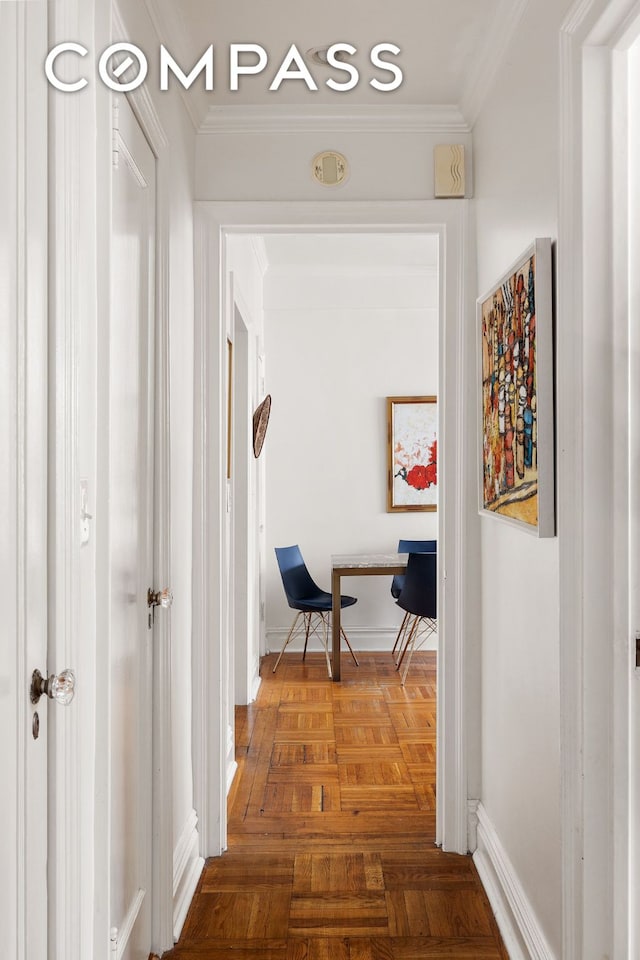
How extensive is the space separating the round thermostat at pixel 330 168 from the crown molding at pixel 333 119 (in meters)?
0.09

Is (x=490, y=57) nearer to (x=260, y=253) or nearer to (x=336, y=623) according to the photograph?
(x=260, y=253)

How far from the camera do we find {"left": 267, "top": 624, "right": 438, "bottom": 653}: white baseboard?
17.9 ft

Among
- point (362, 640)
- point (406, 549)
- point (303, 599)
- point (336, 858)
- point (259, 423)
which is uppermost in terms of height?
point (259, 423)

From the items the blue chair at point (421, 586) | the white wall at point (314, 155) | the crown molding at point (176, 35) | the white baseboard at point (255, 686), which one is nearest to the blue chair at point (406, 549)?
the blue chair at point (421, 586)

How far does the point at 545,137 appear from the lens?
177 cm

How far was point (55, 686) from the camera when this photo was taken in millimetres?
1173

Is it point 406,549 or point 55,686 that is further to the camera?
point 406,549

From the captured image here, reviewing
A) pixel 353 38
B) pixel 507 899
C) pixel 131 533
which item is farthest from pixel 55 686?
pixel 353 38

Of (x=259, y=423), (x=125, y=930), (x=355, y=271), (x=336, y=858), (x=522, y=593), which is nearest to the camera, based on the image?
(x=125, y=930)

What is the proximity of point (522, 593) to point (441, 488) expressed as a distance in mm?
701

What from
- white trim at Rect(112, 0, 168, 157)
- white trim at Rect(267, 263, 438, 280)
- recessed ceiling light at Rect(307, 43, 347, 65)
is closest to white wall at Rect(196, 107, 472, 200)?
recessed ceiling light at Rect(307, 43, 347, 65)

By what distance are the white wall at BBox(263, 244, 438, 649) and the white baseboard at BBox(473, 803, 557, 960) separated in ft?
9.99

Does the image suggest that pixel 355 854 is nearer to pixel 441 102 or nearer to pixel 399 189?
pixel 399 189

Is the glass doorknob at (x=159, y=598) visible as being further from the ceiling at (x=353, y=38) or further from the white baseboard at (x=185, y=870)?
the ceiling at (x=353, y=38)
